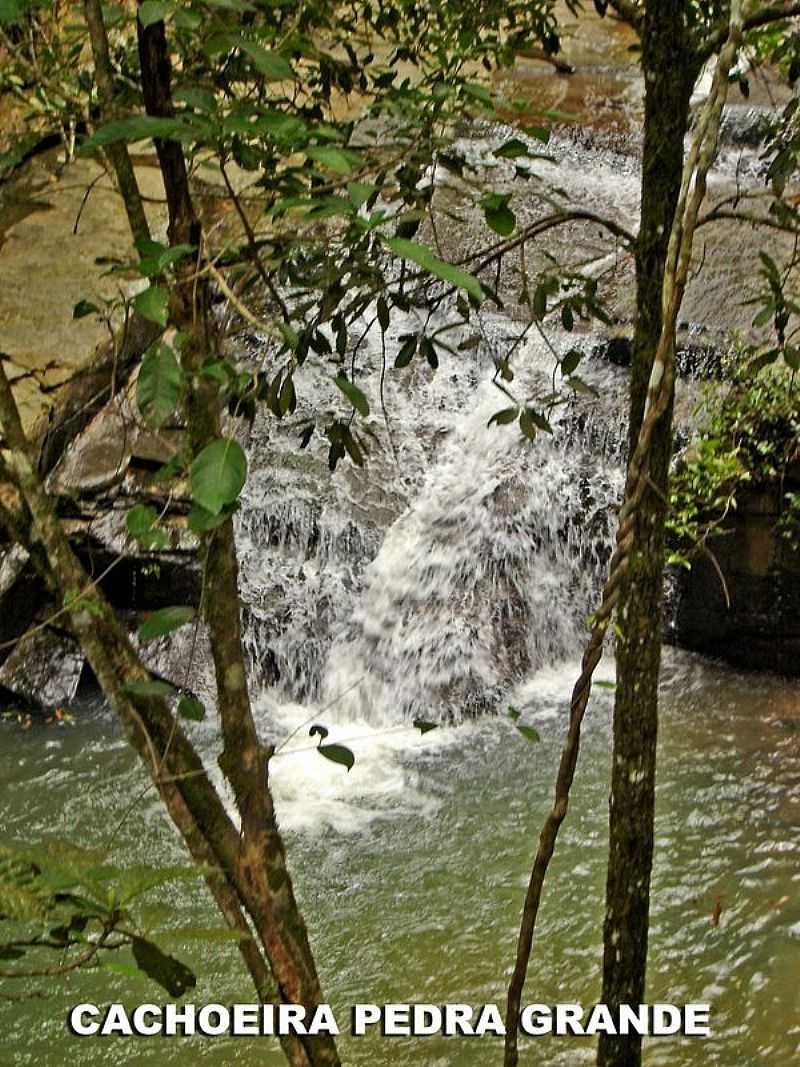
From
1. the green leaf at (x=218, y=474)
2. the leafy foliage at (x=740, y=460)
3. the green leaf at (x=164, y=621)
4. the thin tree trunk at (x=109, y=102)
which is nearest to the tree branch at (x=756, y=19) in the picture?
the thin tree trunk at (x=109, y=102)

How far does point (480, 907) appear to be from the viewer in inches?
143

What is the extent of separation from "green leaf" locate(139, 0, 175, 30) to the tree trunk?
918 mm

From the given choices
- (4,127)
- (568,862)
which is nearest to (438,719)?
(568,862)

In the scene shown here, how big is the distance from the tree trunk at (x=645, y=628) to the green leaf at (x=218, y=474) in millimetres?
871

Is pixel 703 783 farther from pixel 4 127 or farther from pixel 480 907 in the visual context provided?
pixel 4 127

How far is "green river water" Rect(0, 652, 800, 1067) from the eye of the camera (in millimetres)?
2998

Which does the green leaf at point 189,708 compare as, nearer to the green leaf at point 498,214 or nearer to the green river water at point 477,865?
the green leaf at point 498,214

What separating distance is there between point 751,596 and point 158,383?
486 centimetres

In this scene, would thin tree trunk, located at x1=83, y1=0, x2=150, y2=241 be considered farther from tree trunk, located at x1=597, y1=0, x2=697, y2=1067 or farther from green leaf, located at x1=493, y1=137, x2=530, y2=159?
tree trunk, located at x1=597, y1=0, x2=697, y2=1067

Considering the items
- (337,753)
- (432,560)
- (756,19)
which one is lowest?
(432,560)

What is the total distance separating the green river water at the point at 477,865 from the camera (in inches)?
118

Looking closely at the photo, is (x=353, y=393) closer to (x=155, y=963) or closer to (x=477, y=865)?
(x=155, y=963)

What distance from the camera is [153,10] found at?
1191 millimetres

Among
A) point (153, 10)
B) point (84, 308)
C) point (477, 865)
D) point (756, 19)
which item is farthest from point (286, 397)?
point (477, 865)
